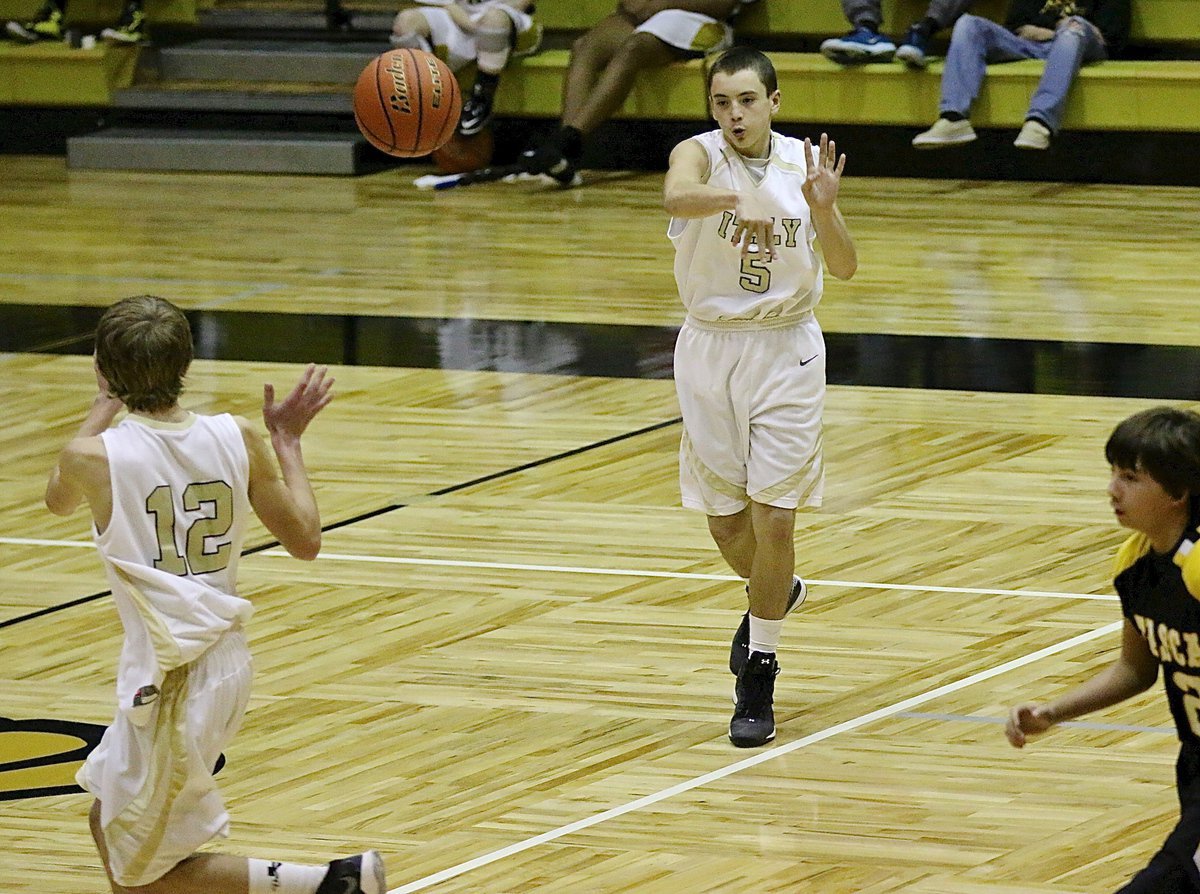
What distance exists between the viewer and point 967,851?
3971 millimetres

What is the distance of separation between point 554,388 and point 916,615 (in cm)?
288

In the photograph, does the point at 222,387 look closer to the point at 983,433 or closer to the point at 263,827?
the point at 983,433

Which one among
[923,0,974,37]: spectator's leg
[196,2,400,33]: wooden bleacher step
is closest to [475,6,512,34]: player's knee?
[196,2,400,33]: wooden bleacher step

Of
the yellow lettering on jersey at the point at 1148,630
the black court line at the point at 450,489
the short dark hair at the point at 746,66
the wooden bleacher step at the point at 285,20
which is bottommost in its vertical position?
the black court line at the point at 450,489

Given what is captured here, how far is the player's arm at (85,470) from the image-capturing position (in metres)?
3.25

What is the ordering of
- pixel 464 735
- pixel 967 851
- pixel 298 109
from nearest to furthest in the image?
pixel 967 851 → pixel 464 735 → pixel 298 109

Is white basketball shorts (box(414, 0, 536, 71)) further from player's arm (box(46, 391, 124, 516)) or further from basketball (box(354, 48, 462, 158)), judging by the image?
player's arm (box(46, 391, 124, 516))

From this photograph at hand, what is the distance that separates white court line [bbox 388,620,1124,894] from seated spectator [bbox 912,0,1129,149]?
6.92 meters

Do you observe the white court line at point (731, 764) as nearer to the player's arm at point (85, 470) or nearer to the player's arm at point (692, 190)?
the player's arm at point (85, 470)

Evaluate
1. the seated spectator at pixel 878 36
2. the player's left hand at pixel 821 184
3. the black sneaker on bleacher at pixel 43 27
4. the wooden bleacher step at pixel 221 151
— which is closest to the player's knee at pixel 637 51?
the seated spectator at pixel 878 36

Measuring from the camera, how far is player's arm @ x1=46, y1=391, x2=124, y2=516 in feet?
10.7

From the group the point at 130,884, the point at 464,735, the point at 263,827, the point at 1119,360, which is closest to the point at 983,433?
the point at 1119,360

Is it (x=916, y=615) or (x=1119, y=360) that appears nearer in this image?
(x=916, y=615)

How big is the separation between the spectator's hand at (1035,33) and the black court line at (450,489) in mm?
5541
